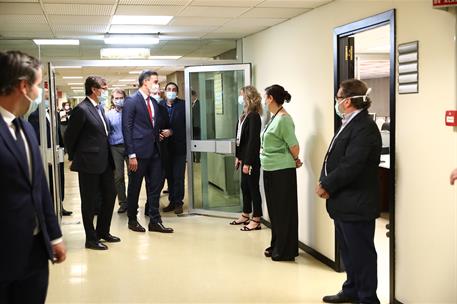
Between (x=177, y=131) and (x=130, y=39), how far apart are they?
127 centimetres

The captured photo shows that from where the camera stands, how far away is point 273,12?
4.61 meters

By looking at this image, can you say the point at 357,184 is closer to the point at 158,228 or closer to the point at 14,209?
the point at 14,209

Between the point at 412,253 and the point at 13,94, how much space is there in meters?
2.42

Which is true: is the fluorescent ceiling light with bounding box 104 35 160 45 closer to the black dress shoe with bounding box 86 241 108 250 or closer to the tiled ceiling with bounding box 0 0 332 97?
the tiled ceiling with bounding box 0 0 332 97

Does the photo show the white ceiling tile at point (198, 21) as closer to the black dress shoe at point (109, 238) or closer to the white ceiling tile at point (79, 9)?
the white ceiling tile at point (79, 9)

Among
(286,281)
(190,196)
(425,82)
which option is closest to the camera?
(425,82)

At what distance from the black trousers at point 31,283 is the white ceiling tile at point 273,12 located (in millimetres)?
3112

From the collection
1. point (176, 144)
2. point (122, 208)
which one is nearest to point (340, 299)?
point (176, 144)

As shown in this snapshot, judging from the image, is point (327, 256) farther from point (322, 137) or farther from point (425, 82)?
point (425, 82)

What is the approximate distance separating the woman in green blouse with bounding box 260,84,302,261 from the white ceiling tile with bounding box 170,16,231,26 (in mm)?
1130

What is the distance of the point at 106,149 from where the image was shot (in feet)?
15.4

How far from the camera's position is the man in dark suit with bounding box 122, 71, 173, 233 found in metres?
5.20

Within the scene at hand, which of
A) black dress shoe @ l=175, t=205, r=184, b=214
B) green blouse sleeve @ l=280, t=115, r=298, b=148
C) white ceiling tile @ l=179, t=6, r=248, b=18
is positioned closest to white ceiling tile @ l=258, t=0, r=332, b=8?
white ceiling tile @ l=179, t=6, r=248, b=18

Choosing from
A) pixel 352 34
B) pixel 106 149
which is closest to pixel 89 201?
pixel 106 149
